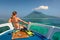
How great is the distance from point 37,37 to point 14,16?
235cm

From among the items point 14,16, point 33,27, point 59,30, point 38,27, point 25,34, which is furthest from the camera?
point 14,16

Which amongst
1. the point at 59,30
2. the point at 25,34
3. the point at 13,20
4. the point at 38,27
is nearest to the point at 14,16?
the point at 13,20

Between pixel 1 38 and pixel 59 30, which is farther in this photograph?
pixel 1 38

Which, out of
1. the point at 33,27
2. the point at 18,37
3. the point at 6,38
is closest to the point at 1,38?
the point at 6,38

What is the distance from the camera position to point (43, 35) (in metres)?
5.62

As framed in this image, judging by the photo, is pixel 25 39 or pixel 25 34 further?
pixel 25 34

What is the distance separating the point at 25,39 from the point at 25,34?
38 centimetres

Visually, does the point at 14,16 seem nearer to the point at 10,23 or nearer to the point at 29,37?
the point at 10,23

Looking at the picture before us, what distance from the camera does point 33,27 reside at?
23.3ft

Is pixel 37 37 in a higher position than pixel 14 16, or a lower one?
lower

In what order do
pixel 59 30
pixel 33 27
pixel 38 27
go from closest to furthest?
1. pixel 59 30
2. pixel 38 27
3. pixel 33 27

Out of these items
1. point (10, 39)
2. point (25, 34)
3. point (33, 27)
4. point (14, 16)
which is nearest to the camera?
point (10, 39)

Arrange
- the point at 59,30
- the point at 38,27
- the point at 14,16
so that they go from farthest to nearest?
1. the point at 14,16
2. the point at 38,27
3. the point at 59,30

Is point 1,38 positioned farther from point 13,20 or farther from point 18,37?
point 13,20
